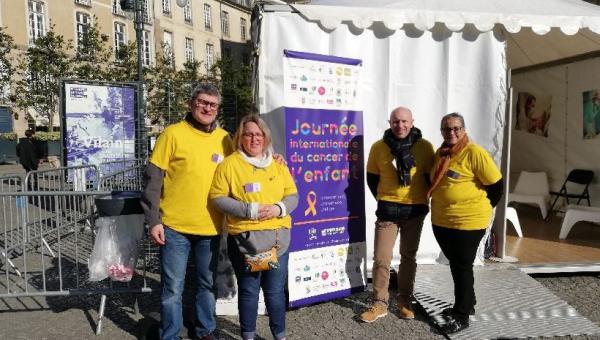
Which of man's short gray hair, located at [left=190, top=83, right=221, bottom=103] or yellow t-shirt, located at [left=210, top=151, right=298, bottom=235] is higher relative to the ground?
man's short gray hair, located at [left=190, top=83, right=221, bottom=103]

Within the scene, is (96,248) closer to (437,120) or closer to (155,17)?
(437,120)

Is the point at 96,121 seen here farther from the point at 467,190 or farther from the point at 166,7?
the point at 166,7

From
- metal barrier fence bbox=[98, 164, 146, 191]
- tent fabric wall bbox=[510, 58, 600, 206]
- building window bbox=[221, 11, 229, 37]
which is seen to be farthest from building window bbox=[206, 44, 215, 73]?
tent fabric wall bbox=[510, 58, 600, 206]

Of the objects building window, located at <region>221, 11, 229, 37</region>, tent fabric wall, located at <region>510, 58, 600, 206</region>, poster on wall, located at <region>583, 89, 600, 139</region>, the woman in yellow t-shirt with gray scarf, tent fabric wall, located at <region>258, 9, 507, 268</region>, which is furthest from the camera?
building window, located at <region>221, 11, 229, 37</region>

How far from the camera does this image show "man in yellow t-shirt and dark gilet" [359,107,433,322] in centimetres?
379

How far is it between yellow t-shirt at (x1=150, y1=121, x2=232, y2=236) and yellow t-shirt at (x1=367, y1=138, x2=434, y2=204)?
53.3 inches

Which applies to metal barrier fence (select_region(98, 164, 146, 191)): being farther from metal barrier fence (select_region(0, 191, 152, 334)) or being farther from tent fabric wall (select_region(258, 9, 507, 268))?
tent fabric wall (select_region(258, 9, 507, 268))

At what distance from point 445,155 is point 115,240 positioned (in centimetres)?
265

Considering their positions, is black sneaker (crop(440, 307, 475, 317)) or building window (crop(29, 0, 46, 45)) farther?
building window (crop(29, 0, 46, 45))

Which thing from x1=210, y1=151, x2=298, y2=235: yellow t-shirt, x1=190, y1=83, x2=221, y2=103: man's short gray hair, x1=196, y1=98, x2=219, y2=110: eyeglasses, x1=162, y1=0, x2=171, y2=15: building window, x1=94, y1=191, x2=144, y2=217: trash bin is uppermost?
x1=162, y1=0, x2=171, y2=15: building window

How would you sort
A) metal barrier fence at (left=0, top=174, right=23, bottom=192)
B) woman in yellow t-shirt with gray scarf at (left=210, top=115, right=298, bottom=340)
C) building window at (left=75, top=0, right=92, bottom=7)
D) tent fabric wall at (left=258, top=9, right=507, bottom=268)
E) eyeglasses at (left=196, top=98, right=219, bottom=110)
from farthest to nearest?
building window at (left=75, top=0, right=92, bottom=7)
metal barrier fence at (left=0, top=174, right=23, bottom=192)
tent fabric wall at (left=258, top=9, right=507, bottom=268)
eyeglasses at (left=196, top=98, right=219, bottom=110)
woman in yellow t-shirt with gray scarf at (left=210, top=115, right=298, bottom=340)

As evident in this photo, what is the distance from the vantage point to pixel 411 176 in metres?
3.82

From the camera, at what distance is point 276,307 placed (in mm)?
3381

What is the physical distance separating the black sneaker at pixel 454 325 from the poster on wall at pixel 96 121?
6.91 meters
